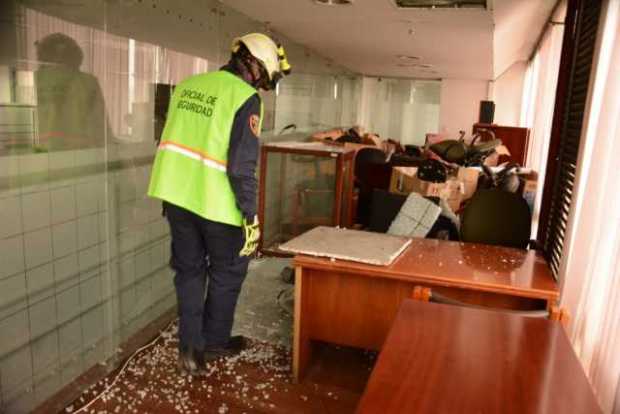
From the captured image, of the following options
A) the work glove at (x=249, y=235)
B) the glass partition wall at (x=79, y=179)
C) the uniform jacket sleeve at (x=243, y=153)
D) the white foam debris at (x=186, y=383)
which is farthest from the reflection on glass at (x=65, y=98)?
the white foam debris at (x=186, y=383)

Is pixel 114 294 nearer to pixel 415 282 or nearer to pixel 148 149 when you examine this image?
pixel 148 149

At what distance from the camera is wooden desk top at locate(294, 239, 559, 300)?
2.07 meters

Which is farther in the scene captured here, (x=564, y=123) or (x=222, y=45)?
(x=222, y=45)

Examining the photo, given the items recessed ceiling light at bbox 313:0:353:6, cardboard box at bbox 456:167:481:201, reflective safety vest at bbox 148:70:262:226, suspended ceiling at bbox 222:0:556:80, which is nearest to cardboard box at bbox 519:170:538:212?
cardboard box at bbox 456:167:481:201

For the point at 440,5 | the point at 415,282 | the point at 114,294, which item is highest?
the point at 440,5

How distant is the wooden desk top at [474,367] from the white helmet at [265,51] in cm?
138

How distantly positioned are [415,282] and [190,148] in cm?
115

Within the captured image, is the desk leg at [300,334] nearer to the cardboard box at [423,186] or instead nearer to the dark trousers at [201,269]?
the dark trousers at [201,269]

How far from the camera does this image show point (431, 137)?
30.5ft

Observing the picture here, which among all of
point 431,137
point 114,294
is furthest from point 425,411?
point 431,137

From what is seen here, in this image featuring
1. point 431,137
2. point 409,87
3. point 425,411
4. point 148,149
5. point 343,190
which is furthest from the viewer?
point 409,87

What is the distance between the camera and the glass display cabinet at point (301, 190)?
4160 mm

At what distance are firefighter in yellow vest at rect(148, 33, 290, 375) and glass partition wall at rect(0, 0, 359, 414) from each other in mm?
332

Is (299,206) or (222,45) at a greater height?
(222,45)
